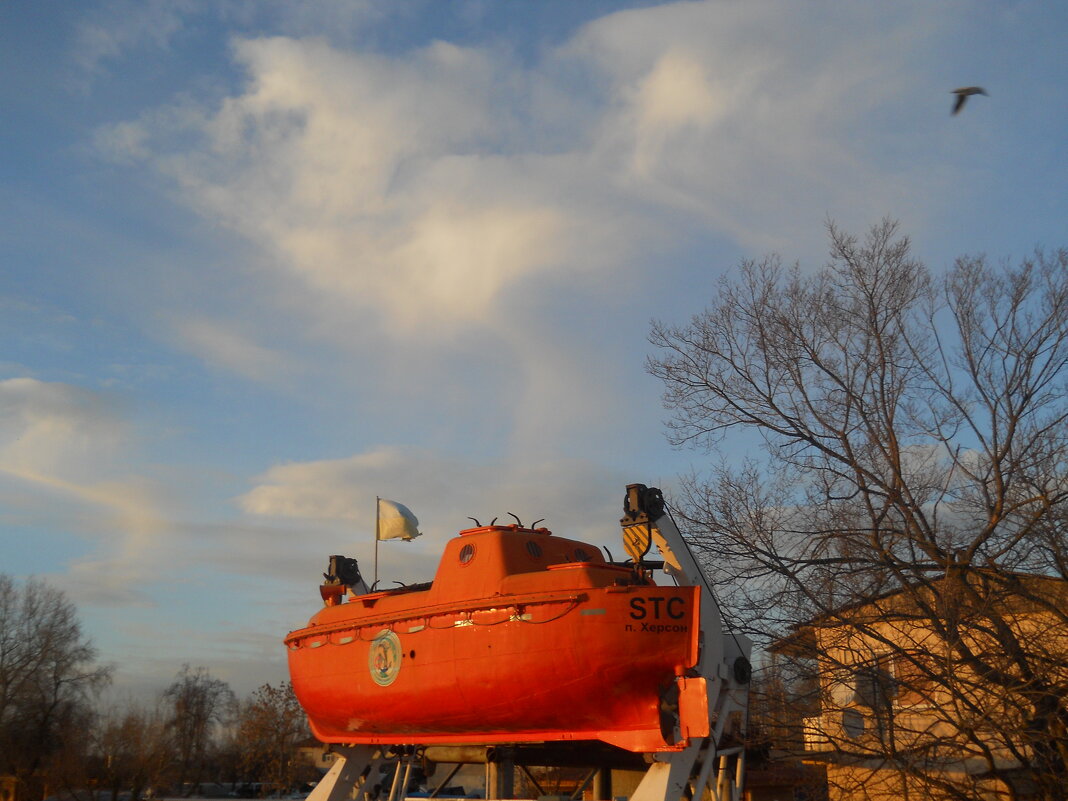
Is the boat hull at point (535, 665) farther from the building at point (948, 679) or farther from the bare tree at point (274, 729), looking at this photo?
the bare tree at point (274, 729)

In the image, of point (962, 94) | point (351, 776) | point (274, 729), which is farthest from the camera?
point (274, 729)

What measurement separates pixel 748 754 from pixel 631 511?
6.56 meters

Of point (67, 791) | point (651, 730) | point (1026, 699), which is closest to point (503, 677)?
point (651, 730)

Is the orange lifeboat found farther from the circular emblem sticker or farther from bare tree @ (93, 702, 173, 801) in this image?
bare tree @ (93, 702, 173, 801)

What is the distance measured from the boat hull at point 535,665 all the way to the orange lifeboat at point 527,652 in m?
0.02

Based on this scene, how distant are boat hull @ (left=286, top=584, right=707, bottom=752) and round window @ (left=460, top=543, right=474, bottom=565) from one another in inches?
32.1

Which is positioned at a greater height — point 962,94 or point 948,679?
point 962,94

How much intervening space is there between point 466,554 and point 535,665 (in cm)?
241

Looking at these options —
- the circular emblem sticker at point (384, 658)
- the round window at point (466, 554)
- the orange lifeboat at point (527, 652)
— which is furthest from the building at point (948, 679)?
the circular emblem sticker at point (384, 658)

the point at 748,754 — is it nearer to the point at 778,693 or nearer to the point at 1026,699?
the point at 778,693

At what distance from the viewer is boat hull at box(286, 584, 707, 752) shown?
12.6 metres

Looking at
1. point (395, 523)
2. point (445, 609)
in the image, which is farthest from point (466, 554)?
point (395, 523)

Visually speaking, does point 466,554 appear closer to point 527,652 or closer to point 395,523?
point 527,652

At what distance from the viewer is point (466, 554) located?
14641 millimetres
